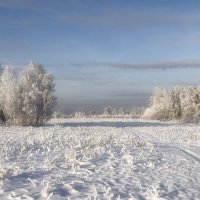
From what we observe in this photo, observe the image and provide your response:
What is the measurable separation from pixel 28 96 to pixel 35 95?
923 mm

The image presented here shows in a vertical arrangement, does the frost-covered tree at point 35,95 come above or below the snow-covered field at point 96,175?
above

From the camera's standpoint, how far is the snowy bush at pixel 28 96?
187 ft

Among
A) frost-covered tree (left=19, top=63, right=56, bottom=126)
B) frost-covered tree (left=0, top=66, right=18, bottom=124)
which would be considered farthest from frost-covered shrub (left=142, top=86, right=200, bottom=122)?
frost-covered tree (left=0, top=66, right=18, bottom=124)

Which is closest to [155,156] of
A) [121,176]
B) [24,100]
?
[121,176]

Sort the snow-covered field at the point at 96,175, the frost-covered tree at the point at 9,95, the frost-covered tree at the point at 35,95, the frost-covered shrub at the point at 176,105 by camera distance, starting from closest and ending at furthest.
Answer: the snow-covered field at the point at 96,175 < the frost-covered tree at the point at 9,95 < the frost-covered tree at the point at 35,95 < the frost-covered shrub at the point at 176,105

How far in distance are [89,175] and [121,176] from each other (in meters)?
1.11

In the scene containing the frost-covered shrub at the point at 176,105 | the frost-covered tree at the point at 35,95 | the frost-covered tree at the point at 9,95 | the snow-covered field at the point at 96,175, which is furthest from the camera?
the frost-covered shrub at the point at 176,105

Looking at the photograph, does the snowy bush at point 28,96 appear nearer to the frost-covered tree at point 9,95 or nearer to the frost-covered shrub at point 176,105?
the frost-covered tree at point 9,95

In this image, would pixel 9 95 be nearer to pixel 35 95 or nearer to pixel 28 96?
pixel 28 96

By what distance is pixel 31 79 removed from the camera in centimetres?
5919

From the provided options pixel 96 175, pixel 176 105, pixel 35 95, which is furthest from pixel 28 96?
pixel 96 175

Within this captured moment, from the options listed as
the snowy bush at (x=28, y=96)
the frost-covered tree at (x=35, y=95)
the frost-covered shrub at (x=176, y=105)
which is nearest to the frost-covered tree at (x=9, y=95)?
the snowy bush at (x=28, y=96)

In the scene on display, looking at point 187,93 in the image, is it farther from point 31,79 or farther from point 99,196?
point 99,196

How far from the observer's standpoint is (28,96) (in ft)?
189
